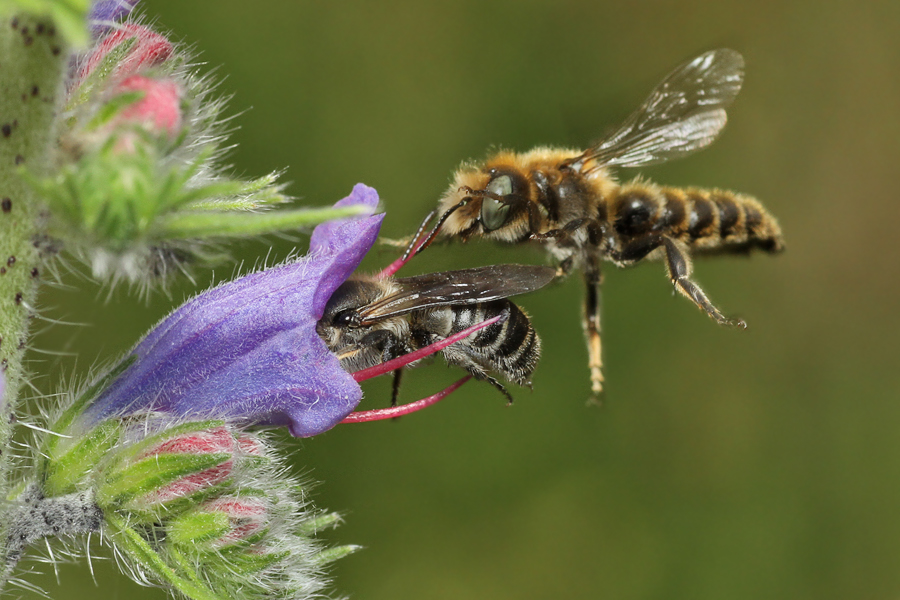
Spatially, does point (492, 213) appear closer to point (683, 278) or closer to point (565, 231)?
point (565, 231)

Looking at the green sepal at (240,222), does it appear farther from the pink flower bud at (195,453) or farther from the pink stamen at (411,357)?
the pink stamen at (411,357)

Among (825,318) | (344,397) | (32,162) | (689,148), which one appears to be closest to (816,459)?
(825,318)

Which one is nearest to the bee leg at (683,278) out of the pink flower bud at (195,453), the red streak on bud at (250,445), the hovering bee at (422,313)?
the hovering bee at (422,313)

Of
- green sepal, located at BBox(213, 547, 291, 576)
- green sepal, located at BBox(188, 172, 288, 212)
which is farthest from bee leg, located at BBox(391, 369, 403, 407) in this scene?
green sepal, located at BBox(188, 172, 288, 212)

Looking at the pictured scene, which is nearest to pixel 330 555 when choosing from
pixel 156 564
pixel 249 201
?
pixel 156 564

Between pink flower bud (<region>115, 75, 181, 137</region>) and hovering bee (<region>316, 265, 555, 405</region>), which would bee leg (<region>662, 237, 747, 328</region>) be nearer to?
hovering bee (<region>316, 265, 555, 405</region>)
